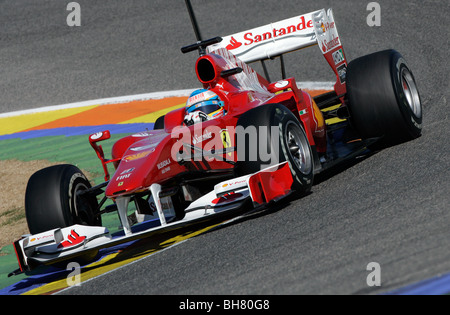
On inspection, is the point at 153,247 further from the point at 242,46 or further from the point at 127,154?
the point at 242,46

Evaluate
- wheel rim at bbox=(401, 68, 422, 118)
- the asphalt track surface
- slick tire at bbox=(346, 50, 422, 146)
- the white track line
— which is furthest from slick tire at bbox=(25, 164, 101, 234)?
the white track line

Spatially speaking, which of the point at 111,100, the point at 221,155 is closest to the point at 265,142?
the point at 221,155

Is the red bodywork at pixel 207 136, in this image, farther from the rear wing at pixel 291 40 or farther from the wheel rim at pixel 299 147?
the rear wing at pixel 291 40

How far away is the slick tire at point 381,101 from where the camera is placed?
281 inches

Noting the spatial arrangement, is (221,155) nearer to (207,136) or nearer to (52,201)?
(207,136)

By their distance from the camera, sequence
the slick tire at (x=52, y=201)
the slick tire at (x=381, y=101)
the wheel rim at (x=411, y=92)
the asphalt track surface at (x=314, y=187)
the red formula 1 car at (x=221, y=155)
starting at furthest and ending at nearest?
the wheel rim at (x=411, y=92)
the slick tire at (x=381, y=101)
the slick tire at (x=52, y=201)
the red formula 1 car at (x=221, y=155)
the asphalt track surface at (x=314, y=187)

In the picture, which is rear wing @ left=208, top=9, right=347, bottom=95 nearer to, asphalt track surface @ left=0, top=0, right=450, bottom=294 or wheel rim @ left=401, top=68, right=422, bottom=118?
wheel rim @ left=401, top=68, right=422, bottom=118

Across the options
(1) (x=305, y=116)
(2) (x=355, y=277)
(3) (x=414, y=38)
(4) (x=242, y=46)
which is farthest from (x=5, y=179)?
(3) (x=414, y=38)

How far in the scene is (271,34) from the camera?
8383mm

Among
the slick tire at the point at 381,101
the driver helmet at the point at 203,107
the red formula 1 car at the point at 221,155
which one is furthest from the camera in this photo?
the slick tire at the point at 381,101

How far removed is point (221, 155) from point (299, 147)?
68 centimetres

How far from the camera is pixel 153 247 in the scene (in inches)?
243

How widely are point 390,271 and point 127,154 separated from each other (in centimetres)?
301

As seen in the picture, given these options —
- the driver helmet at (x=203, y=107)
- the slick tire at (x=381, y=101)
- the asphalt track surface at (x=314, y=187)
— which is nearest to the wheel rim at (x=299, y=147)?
the asphalt track surface at (x=314, y=187)
